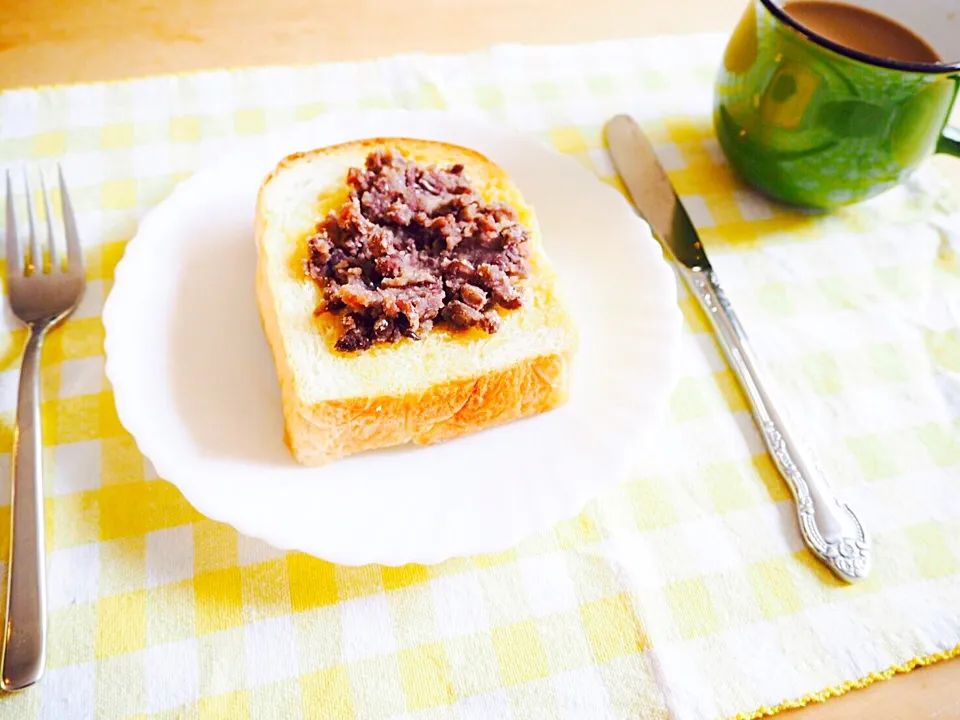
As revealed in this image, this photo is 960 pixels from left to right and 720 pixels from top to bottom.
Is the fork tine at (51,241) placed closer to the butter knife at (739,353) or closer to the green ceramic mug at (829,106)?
the butter knife at (739,353)

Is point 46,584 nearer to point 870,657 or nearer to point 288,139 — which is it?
point 288,139

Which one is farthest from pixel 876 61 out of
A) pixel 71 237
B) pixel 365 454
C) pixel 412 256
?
pixel 71 237

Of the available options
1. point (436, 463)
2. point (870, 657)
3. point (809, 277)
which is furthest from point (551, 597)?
point (809, 277)

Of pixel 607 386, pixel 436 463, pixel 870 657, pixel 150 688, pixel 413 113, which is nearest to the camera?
pixel 150 688

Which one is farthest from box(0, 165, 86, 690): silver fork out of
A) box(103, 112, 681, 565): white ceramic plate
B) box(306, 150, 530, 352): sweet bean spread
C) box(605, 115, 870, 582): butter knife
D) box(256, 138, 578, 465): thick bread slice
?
box(605, 115, 870, 582): butter knife

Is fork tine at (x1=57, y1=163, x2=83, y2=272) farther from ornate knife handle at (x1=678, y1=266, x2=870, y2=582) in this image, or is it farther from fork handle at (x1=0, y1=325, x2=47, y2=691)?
ornate knife handle at (x1=678, y1=266, x2=870, y2=582)
